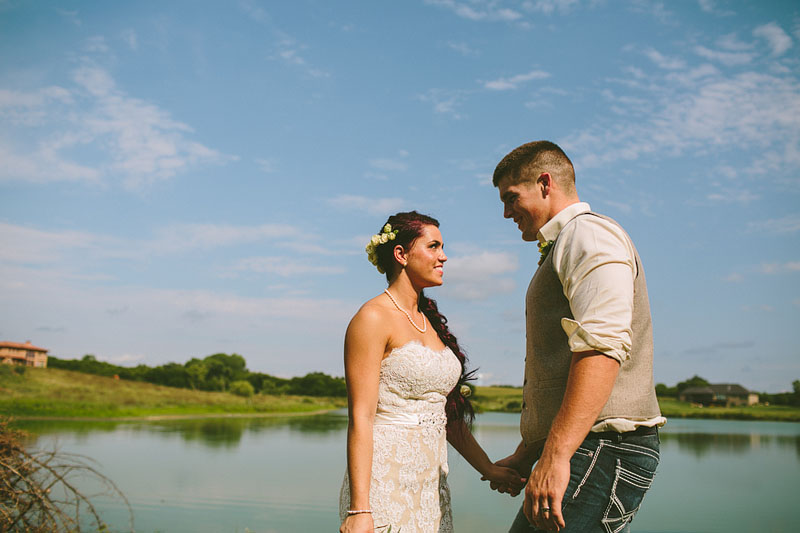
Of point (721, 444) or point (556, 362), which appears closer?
point (556, 362)

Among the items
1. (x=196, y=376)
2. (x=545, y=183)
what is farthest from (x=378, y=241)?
(x=196, y=376)

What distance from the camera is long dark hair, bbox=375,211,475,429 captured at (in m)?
3.22

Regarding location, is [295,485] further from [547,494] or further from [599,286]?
[599,286]

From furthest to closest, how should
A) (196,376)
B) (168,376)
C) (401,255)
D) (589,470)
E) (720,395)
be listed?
(720,395), (196,376), (168,376), (401,255), (589,470)

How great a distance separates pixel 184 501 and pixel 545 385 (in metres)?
16.5

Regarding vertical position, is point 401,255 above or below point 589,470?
above

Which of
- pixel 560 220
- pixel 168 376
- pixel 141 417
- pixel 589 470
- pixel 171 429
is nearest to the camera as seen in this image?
pixel 589 470

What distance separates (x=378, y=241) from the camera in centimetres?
330

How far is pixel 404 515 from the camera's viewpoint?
2.81 metres

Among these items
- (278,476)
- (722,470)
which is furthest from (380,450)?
(722,470)

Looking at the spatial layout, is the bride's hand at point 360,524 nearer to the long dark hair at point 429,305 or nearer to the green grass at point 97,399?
the long dark hair at point 429,305

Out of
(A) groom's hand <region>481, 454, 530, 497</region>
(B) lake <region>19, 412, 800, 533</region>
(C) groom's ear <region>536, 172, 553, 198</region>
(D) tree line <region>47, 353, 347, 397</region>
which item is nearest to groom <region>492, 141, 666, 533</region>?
(C) groom's ear <region>536, 172, 553, 198</region>

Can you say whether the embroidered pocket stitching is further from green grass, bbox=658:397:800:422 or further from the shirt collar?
green grass, bbox=658:397:800:422

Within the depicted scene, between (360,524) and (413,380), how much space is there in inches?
27.8
